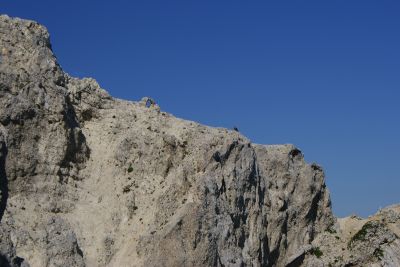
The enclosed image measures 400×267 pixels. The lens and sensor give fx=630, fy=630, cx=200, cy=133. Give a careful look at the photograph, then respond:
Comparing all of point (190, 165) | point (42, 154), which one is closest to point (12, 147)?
point (42, 154)

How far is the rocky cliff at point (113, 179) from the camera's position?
3778cm

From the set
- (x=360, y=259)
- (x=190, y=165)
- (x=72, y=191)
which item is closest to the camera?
(x=72, y=191)

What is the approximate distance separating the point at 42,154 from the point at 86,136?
5369 millimetres

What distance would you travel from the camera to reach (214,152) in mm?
44625

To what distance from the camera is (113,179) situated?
42.5 metres

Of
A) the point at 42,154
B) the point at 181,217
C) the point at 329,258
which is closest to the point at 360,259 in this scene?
the point at 329,258

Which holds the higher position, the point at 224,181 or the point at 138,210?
the point at 224,181

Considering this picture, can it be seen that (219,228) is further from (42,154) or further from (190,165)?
(42,154)

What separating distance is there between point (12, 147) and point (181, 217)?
1121cm

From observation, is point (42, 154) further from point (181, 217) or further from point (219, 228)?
point (219, 228)

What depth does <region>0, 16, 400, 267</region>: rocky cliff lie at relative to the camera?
37781mm

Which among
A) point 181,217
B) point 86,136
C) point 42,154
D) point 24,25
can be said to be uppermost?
point 24,25

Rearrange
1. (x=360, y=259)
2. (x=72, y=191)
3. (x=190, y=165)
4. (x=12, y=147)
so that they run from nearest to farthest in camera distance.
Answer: (x=12, y=147), (x=72, y=191), (x=190, y=165), (x=360, y=259)

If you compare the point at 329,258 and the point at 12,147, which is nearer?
the point at 12,147
